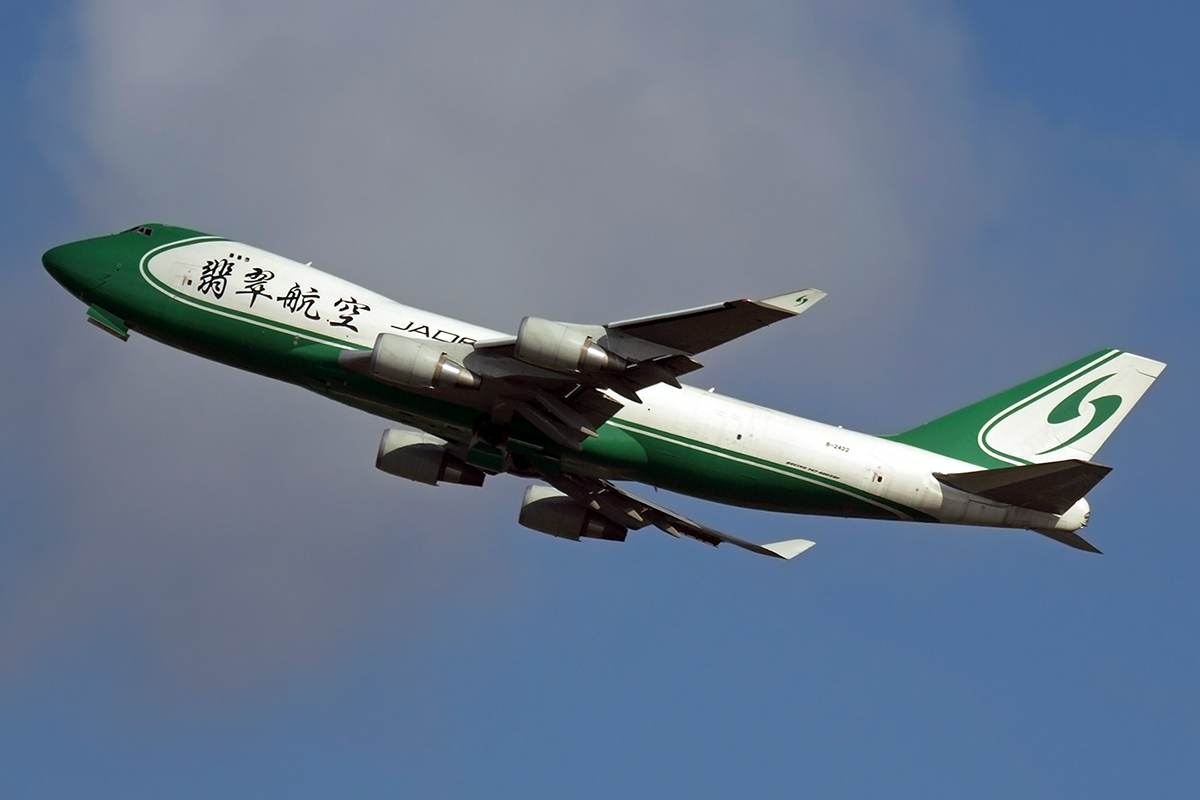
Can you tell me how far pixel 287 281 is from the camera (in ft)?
141

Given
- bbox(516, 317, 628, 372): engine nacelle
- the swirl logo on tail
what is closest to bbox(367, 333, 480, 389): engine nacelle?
bbox(516, 317, 628, 372): engine nacelle

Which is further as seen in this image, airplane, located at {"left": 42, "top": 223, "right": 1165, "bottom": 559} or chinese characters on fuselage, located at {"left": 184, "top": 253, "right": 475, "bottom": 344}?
chinese characters on fuselage, located at {"left": 184, "top": 253, "right": 475, "bottom": 344}

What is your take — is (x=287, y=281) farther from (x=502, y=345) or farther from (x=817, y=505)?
(x=817, y=505)

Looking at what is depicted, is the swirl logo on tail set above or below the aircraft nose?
above

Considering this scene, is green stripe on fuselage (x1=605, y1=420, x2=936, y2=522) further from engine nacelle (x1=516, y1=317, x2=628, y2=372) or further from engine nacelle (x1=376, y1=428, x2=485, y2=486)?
engine nacelle (x1=376, y1=428, x2=485, y2=486)

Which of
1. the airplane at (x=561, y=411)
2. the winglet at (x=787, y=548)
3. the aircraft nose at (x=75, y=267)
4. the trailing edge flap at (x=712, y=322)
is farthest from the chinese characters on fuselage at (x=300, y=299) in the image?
the winglet at (x=787, y=548)

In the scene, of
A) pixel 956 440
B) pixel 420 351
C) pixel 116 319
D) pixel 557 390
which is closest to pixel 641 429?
pixel 557 390

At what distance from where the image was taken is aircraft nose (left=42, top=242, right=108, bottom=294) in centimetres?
4431

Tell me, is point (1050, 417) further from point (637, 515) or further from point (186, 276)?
point (186, 276)

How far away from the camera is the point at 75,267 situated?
4459cm

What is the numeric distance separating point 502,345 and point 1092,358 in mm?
18182

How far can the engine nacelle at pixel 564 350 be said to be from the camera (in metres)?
38.4

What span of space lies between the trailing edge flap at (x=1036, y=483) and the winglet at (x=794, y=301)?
31.9 ft

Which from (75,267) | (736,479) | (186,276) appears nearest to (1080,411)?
(736,479)
